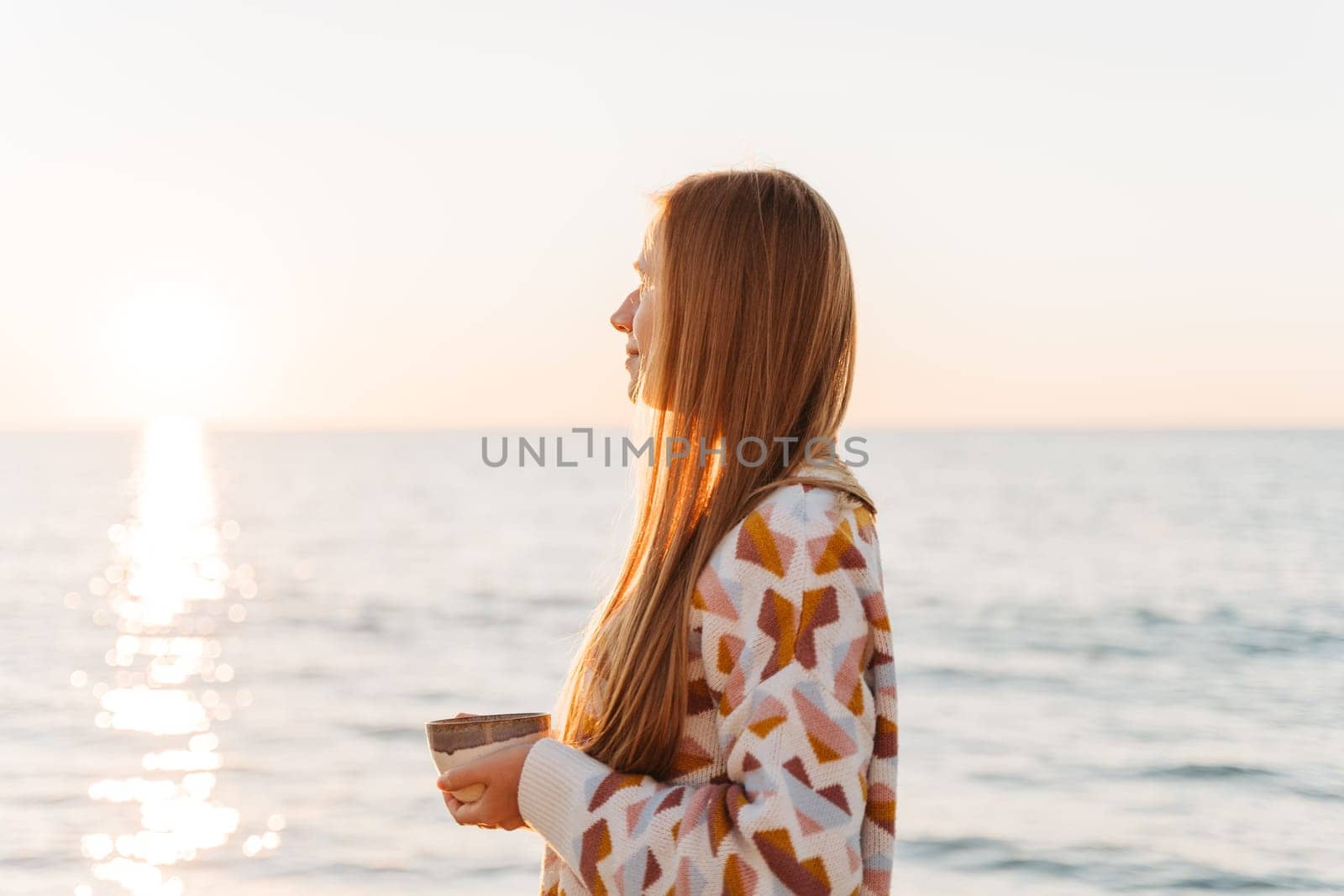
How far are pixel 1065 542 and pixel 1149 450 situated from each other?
180 ft

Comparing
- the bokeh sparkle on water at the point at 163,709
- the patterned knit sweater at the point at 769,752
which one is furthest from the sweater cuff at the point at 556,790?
the bokeh sparkle on water at the point at 163,709

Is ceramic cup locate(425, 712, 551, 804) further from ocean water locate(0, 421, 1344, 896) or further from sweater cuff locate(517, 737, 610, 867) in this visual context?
ocean water locate(0, 421, 1344, 896)

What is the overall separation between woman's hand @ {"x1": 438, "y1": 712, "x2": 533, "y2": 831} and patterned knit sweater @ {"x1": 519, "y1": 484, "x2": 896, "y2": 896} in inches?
1.3

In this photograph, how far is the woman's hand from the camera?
1.88 metres

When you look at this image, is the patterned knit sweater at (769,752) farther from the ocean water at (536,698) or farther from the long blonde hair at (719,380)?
the ocean water at (536,698)

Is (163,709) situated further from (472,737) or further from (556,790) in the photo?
(556,790)

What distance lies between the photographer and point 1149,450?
7688 cm

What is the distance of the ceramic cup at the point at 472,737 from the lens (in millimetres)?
1897

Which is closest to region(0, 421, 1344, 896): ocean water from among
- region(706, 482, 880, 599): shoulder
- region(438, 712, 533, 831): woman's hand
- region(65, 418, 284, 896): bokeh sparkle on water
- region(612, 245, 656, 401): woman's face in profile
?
region(65, 418, 284, 896): bokeh sparkle on water

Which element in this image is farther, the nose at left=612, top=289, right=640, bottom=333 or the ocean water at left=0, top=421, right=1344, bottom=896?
the ocean water at left=0, top=421, right=1344, bottom=896

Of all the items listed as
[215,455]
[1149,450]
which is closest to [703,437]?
[1149,450]

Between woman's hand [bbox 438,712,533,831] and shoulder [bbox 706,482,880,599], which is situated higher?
shoulder [bbox 706,482,880,599]

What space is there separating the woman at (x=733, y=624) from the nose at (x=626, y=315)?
0.07 metres

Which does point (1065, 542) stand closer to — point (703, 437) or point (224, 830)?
point (224, 830)
